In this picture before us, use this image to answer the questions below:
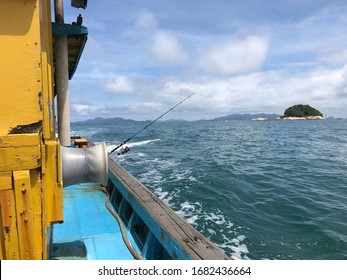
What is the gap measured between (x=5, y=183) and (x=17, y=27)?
1.07 metres

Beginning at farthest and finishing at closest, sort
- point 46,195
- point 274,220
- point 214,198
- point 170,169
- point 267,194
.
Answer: point 170,169 < point 267,194 < point 214,198 < point 274,220 < point 46,195

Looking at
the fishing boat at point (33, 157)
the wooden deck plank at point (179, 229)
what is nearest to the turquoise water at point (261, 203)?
the wooden deck plank at point (179, 229)

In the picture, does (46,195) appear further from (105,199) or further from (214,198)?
(214,198)

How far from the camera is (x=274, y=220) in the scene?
25.7 feet

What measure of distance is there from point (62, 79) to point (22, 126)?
5.71 meters

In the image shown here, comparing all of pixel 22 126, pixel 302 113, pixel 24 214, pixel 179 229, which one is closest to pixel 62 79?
pixel 179 229

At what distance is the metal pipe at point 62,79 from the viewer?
6.53 meters

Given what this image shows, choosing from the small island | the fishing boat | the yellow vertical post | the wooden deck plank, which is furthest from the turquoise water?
the small island

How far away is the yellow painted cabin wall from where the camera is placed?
187cm

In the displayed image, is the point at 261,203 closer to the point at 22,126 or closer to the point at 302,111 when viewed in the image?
the point at 22,126

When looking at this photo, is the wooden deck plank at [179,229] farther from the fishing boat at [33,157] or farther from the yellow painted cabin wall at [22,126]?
the yellow painted cabin wall at [22,126]

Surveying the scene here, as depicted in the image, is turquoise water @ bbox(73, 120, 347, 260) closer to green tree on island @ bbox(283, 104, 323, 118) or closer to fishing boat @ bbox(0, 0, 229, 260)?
fishing boat @ bbox(0, 0, 229, 260)

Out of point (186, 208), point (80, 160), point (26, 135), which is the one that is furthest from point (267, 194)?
point (26, 135)

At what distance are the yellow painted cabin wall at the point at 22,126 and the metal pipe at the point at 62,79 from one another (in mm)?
5002
